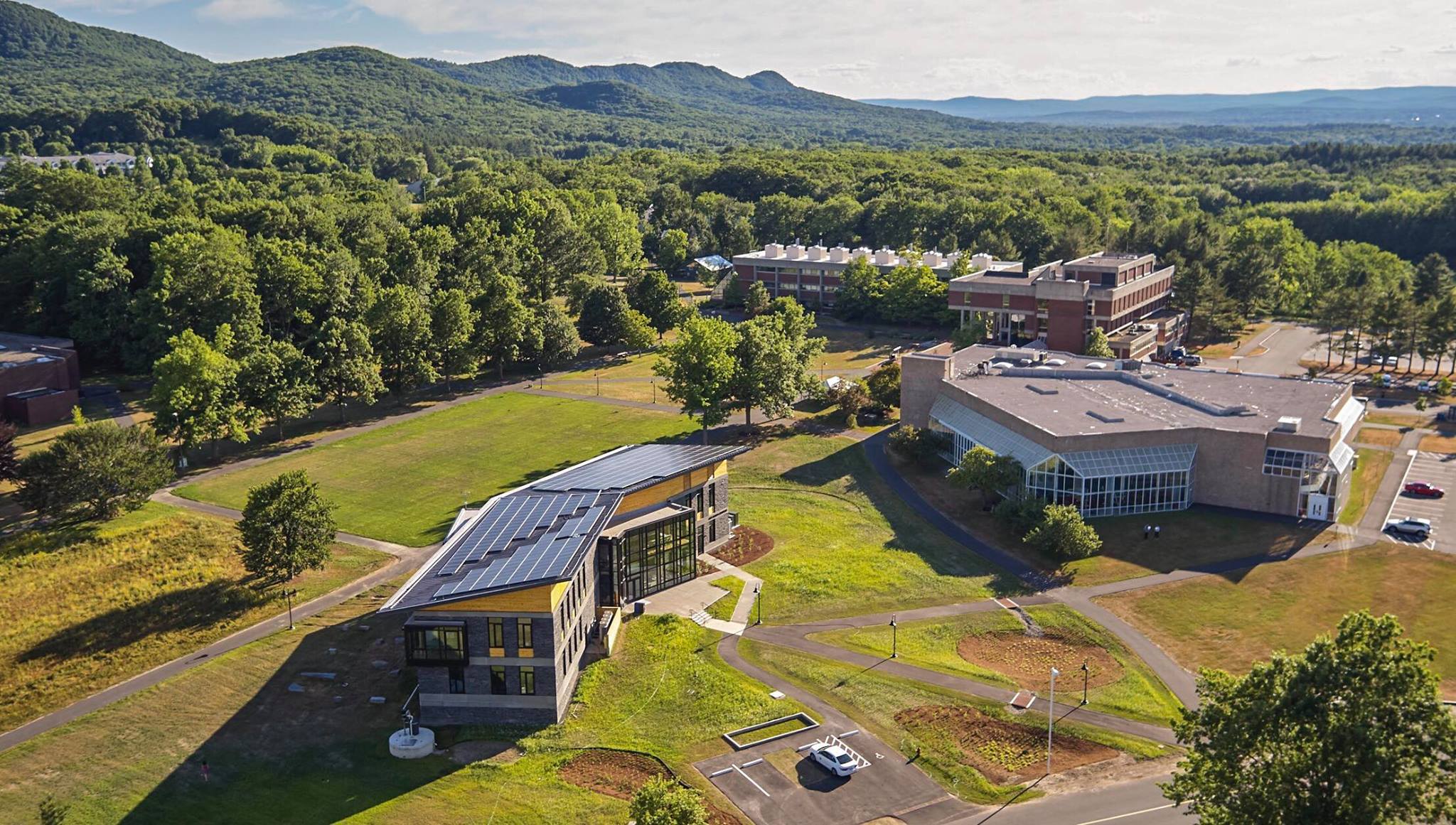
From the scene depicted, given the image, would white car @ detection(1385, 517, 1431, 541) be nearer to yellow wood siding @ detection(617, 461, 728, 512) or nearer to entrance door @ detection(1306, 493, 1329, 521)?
entrance door @ detection(1306, 493, 1329, 521)

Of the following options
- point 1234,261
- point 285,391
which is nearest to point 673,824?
point 285,391

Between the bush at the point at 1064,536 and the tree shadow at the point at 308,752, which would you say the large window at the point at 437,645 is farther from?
the bush at the point at 1064,536

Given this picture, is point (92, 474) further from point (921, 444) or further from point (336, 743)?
point (921, 444)

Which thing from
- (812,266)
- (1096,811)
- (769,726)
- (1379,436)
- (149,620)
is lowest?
(1096,811)

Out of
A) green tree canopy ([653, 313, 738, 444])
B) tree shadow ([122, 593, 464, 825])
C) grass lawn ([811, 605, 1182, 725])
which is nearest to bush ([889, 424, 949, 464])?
green tree canopy ([653, 313, 738, 444])

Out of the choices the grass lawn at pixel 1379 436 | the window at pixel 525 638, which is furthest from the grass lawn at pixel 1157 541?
the window at pixel 525 638

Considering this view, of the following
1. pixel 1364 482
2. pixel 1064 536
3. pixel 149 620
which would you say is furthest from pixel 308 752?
pixel 1364 482

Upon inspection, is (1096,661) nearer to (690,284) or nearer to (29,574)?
(29,574)
